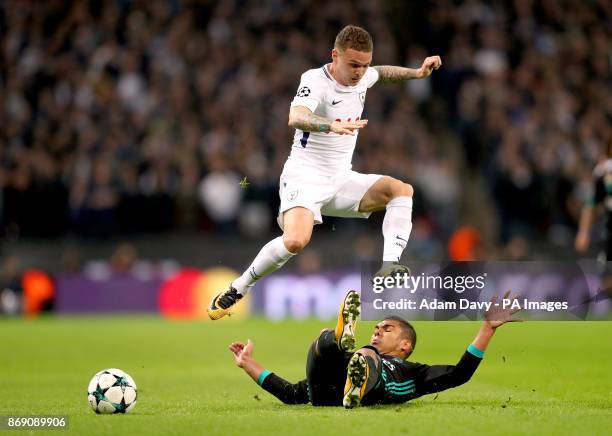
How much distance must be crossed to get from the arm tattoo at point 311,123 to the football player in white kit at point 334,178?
0.21m

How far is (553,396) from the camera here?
9586 mm

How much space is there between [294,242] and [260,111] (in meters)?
12.6

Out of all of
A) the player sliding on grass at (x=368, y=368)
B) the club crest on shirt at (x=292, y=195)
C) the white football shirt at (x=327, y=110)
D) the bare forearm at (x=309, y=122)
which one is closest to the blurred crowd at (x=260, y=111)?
the white football shirt at (x=327, y=110)

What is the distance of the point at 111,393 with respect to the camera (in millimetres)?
8492

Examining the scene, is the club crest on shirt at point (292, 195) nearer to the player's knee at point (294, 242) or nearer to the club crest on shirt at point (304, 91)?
the player's knee at point (294, 242)

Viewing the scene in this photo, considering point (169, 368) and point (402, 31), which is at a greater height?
point (402, 31)

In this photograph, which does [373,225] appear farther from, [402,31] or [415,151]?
[402,31]

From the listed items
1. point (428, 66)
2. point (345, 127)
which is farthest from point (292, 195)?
point (428, 66)

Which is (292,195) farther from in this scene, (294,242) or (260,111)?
(260,111)

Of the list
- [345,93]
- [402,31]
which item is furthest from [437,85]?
[345,93]

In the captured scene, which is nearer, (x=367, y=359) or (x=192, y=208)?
(x=367, y=359)

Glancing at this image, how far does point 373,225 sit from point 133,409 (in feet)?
37.7

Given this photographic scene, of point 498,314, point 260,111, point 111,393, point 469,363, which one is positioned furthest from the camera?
point 260,111

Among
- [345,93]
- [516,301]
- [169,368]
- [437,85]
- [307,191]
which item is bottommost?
[169,368]
